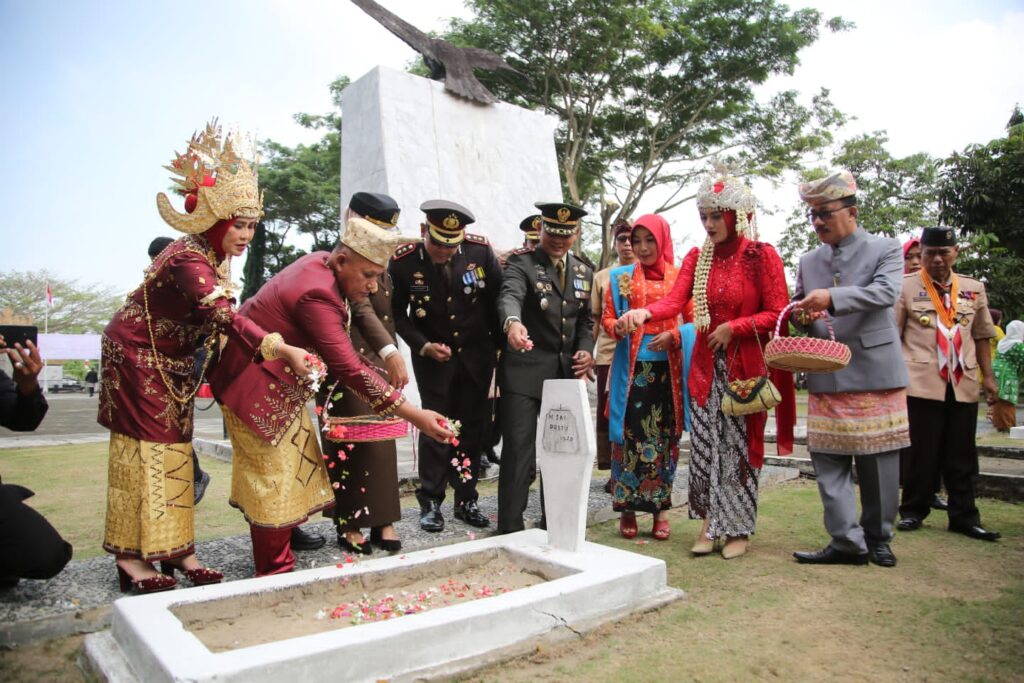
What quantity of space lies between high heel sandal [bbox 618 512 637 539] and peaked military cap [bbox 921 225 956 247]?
99.8 inches

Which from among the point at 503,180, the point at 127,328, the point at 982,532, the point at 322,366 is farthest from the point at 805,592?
the point at 503,180

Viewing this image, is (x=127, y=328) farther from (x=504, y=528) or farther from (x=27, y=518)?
(x=504, y=528)

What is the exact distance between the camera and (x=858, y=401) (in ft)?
11.6

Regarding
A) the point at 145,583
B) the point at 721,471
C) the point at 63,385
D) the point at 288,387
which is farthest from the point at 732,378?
the point at 63,385

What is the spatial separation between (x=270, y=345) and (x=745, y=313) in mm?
2367

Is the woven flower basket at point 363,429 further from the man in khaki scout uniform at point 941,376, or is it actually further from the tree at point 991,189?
the tree at point 991,189

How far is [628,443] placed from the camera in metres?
4.18

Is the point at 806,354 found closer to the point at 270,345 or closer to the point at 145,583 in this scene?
the point at 270,345

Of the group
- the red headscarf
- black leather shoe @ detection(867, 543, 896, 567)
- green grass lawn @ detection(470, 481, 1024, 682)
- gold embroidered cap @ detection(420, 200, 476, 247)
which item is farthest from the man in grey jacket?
gold embroidered cap @ detection(420, 200, 476, 247)

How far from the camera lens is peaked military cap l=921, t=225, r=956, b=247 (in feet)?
14.5

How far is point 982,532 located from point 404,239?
3626mm

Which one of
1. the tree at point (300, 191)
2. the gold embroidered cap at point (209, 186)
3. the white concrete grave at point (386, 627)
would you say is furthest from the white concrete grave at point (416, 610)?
the tree at point (300, 191)

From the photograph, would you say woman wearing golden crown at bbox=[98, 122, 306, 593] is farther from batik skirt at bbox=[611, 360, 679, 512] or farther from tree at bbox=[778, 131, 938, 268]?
tree at bbox=[778, 131, 938, 268]

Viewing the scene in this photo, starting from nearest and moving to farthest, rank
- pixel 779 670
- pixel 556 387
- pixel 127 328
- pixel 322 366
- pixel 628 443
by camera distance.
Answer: pixel 779 670
pixel 322 366
pixel 127 328
pixel 556 387
pixel 628 443
